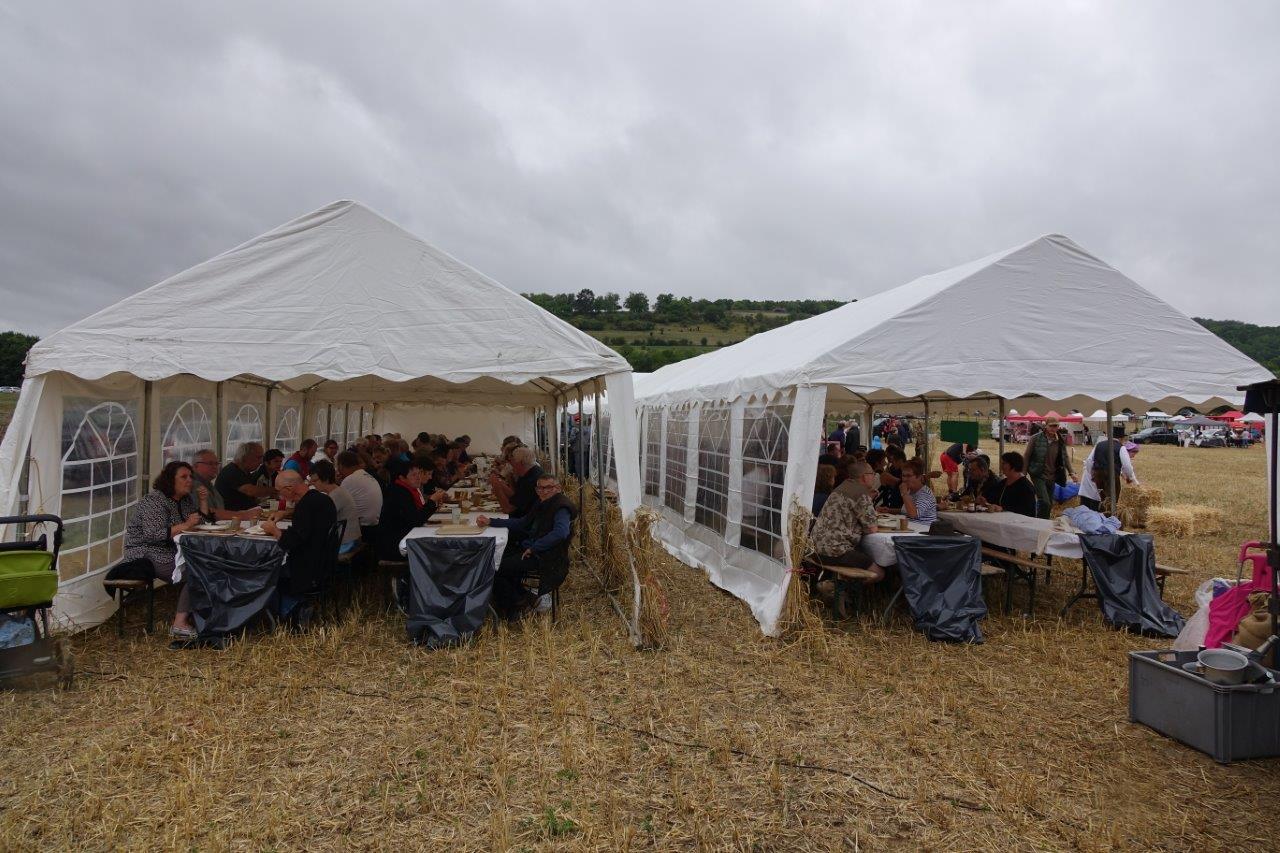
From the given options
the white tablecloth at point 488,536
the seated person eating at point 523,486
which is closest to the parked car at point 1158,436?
the seated person eating at point 523,486

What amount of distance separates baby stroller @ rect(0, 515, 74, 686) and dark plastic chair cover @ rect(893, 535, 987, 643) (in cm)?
523

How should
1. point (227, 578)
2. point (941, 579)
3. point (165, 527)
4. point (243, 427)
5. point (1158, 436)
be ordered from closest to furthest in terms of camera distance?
point (227, 578)
point (165, 527)
point (941, 579)
point (243, 427)
point (1158, 436)

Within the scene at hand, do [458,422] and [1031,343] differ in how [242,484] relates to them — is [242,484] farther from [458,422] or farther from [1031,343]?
[458,422]

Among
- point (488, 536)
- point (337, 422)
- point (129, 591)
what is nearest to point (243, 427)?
point (129, 591)

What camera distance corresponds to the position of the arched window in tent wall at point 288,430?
10.8 meters

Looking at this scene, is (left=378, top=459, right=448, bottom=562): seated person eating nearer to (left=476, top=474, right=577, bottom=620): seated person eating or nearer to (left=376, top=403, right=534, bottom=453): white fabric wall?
(left=476, top=474, right=577, bottom=620): seated person eating

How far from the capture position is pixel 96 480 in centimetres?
582

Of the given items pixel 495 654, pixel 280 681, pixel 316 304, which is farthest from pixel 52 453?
pixel 495 654

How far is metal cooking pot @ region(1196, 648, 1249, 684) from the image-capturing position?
372cm

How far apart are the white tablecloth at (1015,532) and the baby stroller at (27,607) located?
6.32m

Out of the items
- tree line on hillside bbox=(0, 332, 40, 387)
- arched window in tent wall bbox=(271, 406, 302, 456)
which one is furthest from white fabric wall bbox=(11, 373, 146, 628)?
tree line on hillside bbox=(0, 332, 40, 387)

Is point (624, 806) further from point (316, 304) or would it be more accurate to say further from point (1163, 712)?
point (316, 304)

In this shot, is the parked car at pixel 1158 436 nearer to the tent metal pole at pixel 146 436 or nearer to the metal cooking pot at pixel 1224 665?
the metal cooking pot at pixel 1224 665

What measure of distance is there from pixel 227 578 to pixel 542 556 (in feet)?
6.85
